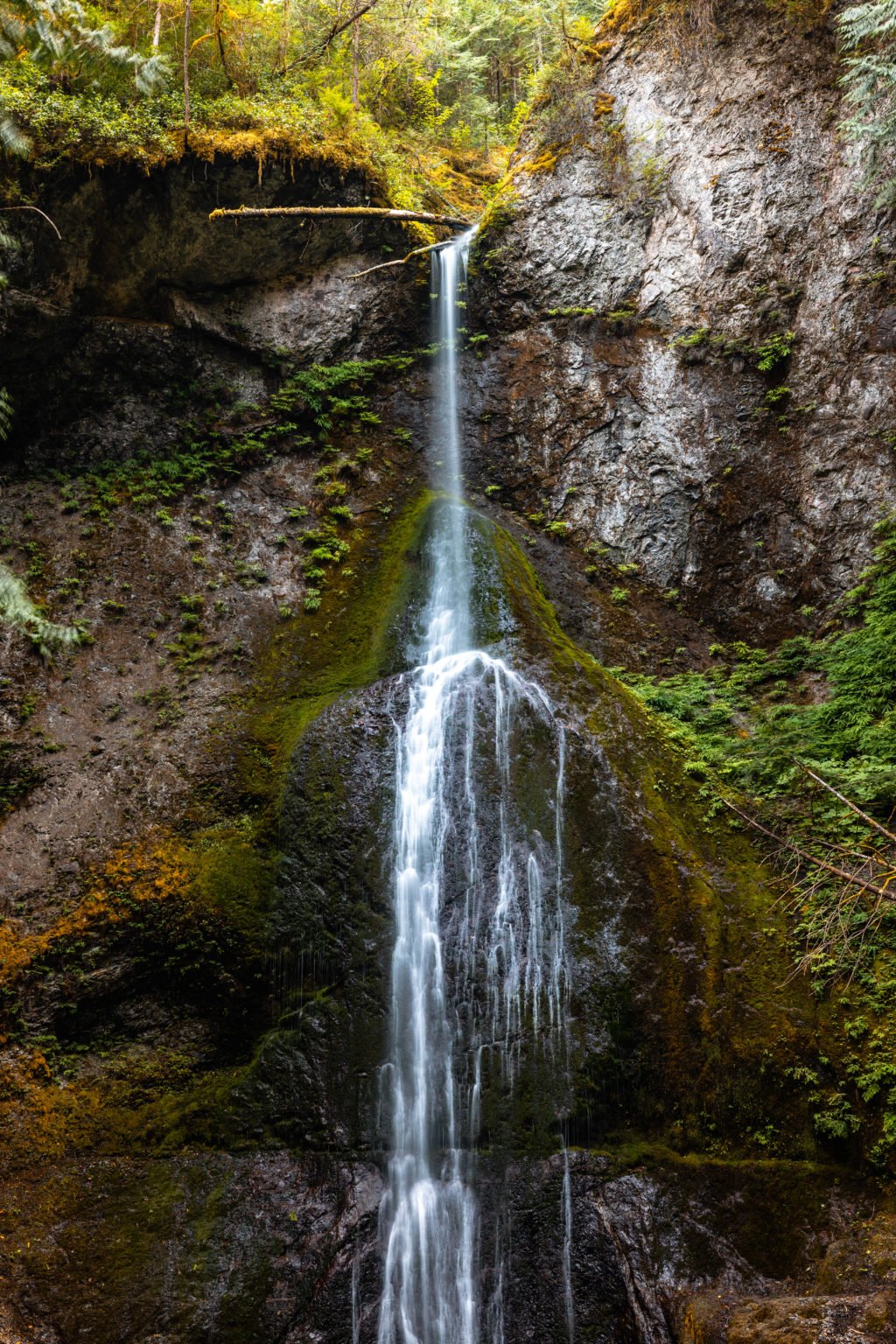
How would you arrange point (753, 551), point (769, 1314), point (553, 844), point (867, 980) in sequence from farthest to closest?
1. point (753, 551)
2. point (553, 844)
3. point (867, 980)
4. point (769, 1314)

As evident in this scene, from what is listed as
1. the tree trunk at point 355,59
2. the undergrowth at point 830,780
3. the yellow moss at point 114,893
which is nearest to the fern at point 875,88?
the undergrowth at point 830,780

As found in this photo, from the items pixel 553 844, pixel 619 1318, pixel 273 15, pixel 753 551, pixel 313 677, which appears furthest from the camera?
pixel 273 15

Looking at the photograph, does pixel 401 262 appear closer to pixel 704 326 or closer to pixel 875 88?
pixel 704 326

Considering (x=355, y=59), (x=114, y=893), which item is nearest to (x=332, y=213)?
(x=355, y=59)

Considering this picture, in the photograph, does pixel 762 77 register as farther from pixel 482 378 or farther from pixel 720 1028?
pixel 720 1028

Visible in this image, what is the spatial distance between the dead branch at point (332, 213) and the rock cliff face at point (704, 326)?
4.21 ft

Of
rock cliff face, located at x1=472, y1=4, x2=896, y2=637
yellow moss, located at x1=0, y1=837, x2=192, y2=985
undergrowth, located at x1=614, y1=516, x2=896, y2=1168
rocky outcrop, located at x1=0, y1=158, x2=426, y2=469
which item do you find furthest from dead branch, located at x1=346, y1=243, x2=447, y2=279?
yellow moss, located at x1=0, y1=837, x2=192, y2=985

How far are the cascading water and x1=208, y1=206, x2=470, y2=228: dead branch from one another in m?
7.06

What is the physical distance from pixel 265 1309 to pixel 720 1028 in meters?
3.81

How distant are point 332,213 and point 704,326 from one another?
5.51 m

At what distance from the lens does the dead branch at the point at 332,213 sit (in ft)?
36.2

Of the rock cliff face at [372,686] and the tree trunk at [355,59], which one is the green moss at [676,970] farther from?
the tree trunk at [355,59]

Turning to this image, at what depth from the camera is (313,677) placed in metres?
9.33

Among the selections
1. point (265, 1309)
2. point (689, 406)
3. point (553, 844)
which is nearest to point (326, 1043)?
point (265, 1309)
